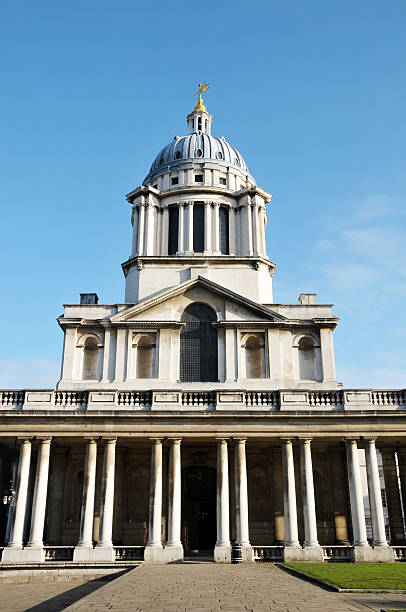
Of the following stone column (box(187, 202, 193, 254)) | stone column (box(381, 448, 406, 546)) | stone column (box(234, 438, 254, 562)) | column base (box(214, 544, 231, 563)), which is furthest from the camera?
stone column (box(187, 202, 193, 254))

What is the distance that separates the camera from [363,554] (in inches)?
1075

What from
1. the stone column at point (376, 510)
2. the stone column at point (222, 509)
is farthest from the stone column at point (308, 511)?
the stone column at point (222, 509)

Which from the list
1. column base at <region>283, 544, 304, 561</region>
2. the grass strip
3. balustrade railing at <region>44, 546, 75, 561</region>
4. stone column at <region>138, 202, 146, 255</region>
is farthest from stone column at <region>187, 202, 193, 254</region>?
the grass strip

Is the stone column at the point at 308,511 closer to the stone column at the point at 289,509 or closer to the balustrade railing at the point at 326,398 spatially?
the stone column at the point at 289,509

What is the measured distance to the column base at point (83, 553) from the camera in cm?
2714

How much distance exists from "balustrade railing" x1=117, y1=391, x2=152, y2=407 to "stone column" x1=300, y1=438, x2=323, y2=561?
25.5 feet

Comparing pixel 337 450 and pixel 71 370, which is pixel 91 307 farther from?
pixel 337 450

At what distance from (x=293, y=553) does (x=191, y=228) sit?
22.8 metres

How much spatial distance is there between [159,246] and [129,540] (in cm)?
1952

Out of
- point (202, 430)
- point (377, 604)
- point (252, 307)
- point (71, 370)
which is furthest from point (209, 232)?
point (377, 604)

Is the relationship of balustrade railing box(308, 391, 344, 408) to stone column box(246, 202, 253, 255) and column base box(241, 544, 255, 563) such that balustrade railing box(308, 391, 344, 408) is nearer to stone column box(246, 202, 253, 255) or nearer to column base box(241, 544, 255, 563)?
column base box(241, 544, 255, 563)

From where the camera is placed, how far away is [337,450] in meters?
33.1

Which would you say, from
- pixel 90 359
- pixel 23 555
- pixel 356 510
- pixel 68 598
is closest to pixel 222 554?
pixel 356 510

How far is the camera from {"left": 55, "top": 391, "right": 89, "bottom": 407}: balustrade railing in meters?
30.2
